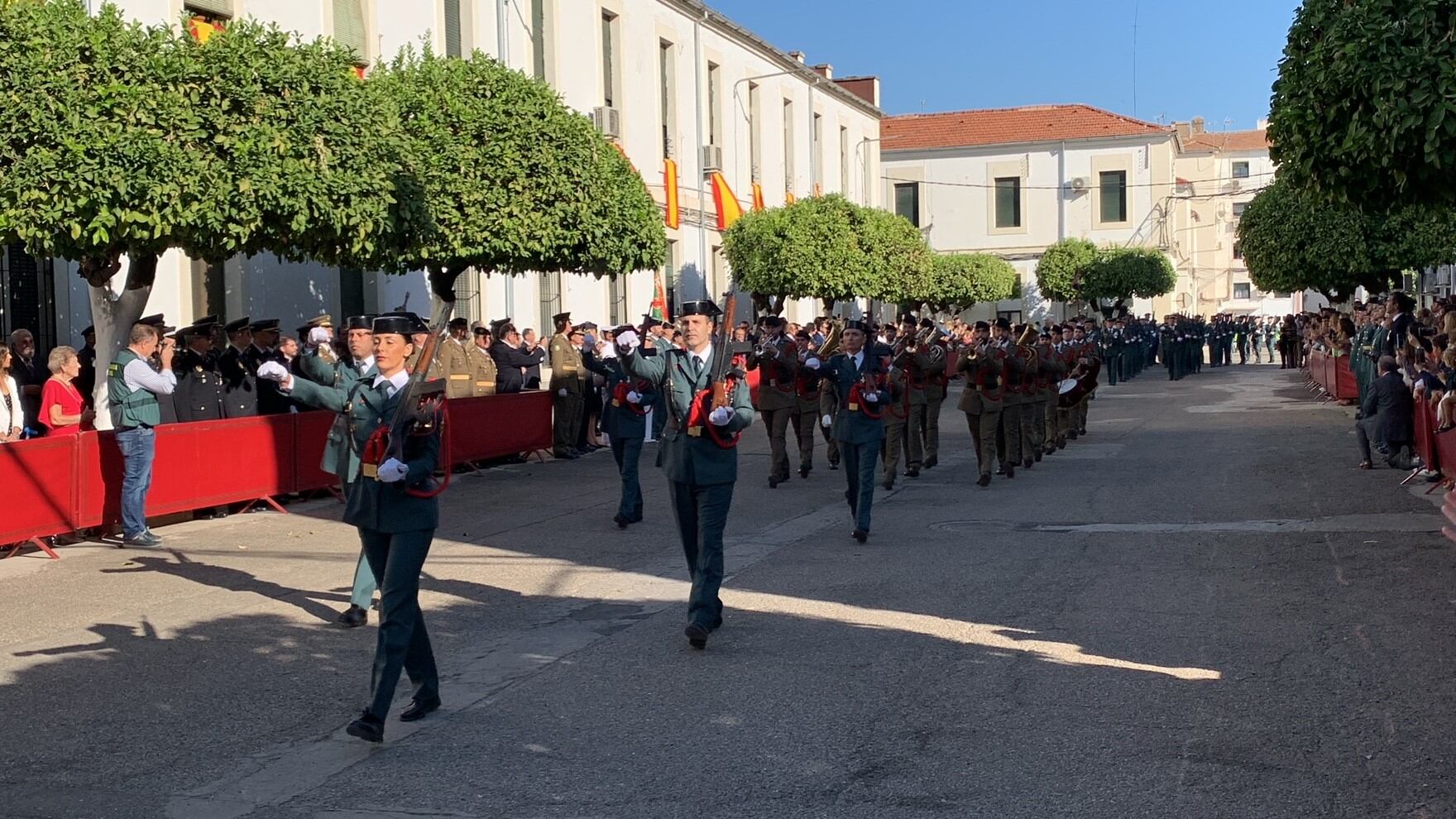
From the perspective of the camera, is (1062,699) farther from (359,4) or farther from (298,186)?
(359,4)

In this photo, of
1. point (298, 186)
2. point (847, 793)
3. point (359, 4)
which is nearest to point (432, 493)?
point (847, 793)

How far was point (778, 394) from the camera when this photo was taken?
17.4 metres

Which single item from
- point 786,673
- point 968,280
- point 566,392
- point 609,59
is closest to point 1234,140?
point 968,280

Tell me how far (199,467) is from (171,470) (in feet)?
1.11

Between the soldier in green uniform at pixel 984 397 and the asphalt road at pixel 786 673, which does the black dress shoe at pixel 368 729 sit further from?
the soldier in green uniform at pixel 984 397

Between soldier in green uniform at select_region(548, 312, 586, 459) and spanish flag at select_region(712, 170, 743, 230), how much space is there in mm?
17416

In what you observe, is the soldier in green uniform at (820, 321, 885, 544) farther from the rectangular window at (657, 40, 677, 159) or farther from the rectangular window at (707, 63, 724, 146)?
the rectangular window at (707, 63, 724, 146)

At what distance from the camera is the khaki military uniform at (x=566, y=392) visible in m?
20.1

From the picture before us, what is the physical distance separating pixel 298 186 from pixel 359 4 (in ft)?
34.7

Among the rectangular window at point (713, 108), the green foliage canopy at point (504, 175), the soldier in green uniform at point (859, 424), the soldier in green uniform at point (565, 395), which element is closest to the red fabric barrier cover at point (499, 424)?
→ the soldier in green uniform at point (565, 395)

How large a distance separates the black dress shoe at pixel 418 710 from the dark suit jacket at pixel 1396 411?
12.3 meters

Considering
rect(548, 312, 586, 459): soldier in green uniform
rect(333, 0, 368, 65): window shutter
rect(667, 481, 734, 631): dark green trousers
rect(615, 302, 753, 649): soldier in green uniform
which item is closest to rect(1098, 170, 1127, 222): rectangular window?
rect(333, 0, 368, 65): window shutter

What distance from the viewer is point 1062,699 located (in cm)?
689

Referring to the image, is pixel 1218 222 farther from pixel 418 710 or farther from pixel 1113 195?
pixel 418 710
